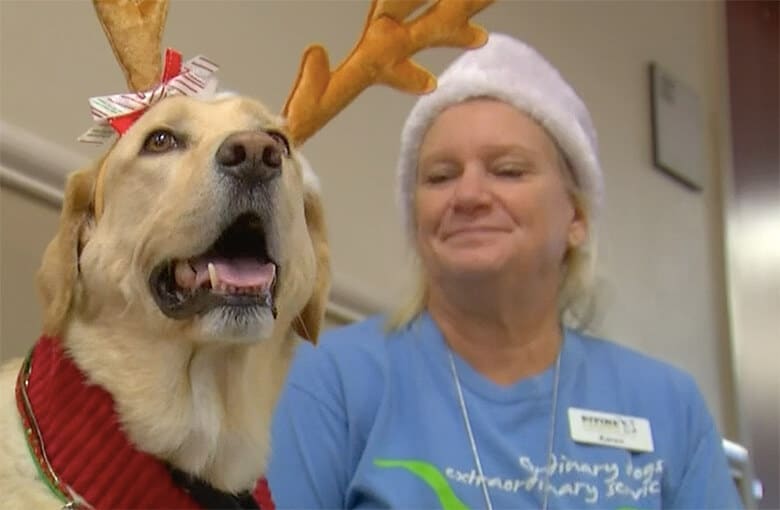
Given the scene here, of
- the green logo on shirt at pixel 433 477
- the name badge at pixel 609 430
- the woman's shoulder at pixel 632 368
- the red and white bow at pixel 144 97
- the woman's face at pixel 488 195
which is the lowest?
the green logo on shirt at pixel 433 477

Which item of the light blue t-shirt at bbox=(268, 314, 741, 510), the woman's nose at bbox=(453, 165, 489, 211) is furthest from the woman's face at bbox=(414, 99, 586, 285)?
the light blue t-shirt at bbox=(268, 314, 741, 510)

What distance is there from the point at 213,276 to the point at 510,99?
0.69m

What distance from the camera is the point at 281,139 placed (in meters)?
0.99

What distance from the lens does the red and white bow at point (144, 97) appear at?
0.97 metres

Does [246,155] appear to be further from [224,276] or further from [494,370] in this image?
[494,370]

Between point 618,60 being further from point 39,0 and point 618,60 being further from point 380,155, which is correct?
point 39,0

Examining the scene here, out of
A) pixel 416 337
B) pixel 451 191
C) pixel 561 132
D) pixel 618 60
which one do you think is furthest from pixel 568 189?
pixel 618 60

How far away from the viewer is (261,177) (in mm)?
888

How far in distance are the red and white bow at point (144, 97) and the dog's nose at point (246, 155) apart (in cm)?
13

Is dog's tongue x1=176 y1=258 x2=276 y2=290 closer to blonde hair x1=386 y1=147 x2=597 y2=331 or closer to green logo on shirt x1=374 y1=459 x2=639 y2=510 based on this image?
green logo on shirt x1=374 y1=459 x2=639 y2=510

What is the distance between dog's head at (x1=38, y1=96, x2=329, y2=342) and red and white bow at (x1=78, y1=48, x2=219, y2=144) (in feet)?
0.04

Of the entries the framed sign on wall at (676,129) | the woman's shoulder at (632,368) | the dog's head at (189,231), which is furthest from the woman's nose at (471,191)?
the framed sign on wall at (676,129)

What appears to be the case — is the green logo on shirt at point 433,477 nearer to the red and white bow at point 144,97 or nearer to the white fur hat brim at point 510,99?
the white fur hat brim at point 510,99

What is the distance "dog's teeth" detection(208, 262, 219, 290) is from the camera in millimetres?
879
